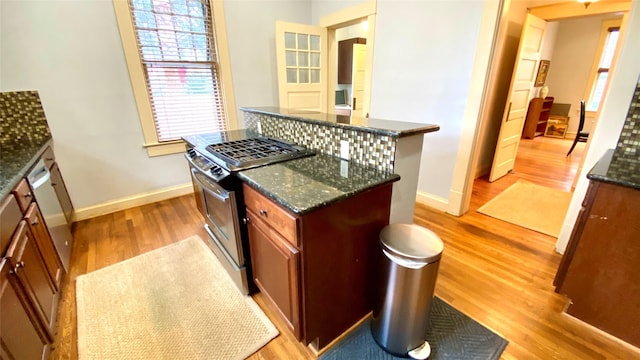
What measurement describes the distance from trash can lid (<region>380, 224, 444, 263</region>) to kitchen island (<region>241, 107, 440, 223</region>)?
23 centimetres

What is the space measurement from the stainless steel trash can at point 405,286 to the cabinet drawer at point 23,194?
6.12ft

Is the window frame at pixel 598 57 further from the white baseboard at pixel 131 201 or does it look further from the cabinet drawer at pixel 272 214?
the white baseboard at pixel 131 201

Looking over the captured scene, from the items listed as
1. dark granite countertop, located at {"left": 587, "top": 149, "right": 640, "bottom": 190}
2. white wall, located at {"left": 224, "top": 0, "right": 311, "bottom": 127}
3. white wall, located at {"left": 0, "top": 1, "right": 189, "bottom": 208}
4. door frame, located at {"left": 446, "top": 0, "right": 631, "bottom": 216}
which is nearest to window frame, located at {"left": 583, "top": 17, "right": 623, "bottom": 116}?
door frame, located at {"left": 446, "top": 0, "right": 631, "bottom": 216}

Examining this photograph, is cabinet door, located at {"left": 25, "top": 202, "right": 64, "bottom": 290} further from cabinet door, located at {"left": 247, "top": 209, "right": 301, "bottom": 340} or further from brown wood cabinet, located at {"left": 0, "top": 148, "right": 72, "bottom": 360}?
cabinet door, located at {"left": 247, "top": 209, "right": 301, "bottom": 340}

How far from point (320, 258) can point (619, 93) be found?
7.14ft

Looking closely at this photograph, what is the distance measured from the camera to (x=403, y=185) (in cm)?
153

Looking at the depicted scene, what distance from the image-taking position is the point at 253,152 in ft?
5.84

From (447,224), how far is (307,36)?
9.55 ft

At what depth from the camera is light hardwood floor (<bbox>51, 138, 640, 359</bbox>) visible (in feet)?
4.74

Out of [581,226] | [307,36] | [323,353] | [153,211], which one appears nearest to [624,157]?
[581,226]

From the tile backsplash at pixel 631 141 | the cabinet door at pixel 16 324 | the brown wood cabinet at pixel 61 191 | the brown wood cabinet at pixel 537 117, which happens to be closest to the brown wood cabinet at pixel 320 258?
the cabinet door at pixel 16 324

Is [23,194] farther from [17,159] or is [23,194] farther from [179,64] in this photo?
[179,64]

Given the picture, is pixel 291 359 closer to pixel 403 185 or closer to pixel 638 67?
pixel 403 185

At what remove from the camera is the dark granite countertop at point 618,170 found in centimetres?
129
